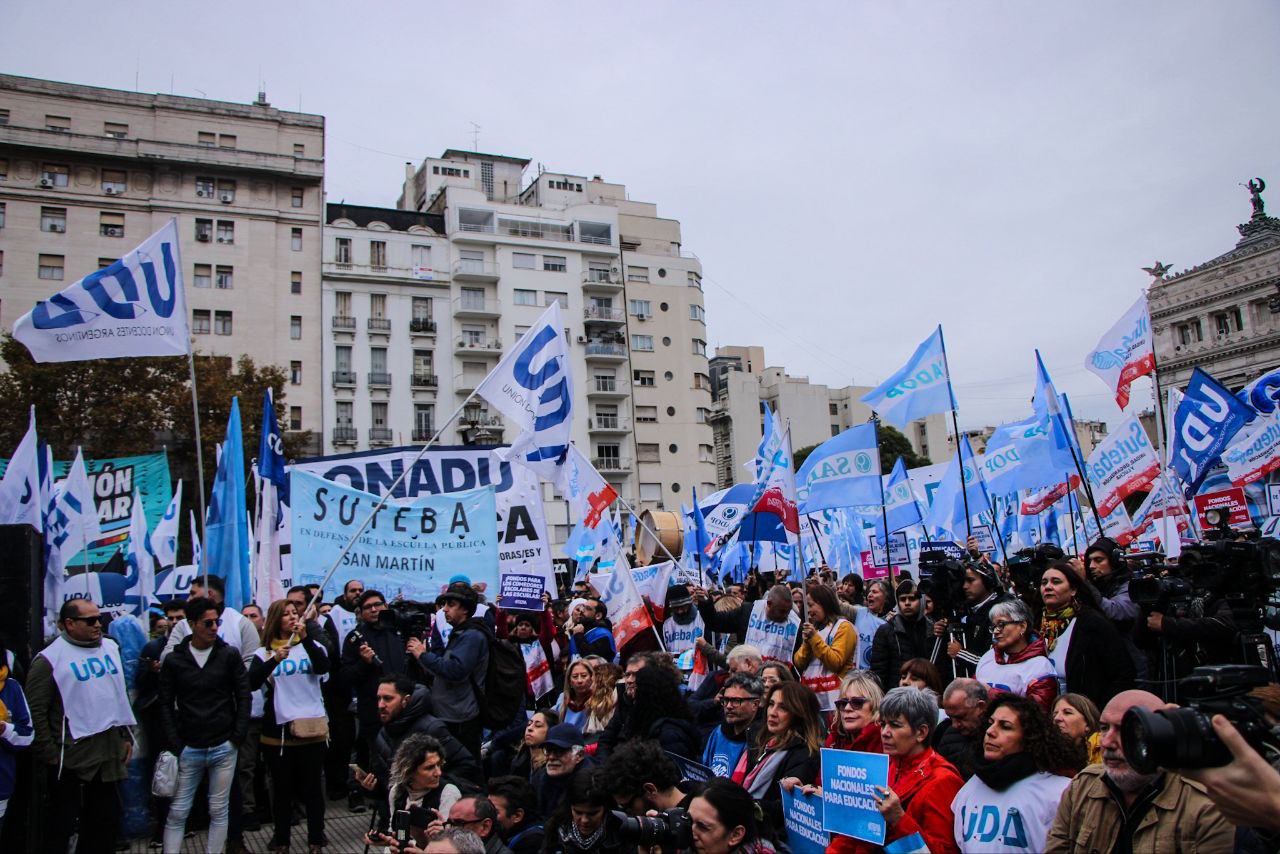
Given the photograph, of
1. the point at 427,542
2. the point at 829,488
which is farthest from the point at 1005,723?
the point at 829,488

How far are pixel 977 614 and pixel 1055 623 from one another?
2.24 ft

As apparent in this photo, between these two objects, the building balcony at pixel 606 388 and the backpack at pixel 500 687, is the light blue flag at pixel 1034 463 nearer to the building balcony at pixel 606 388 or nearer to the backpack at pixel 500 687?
the backpack at pixel 500 687

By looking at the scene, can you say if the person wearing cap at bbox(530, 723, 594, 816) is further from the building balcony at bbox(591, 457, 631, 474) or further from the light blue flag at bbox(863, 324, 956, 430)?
the building balcony at bbox(591, 457, 631, 474)

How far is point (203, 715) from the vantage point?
681 cm

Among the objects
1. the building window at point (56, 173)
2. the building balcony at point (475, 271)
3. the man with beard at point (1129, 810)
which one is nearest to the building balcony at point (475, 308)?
the building balcony at point (475, 271)

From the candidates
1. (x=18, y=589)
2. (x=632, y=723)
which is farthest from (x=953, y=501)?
(x=18, y=589)

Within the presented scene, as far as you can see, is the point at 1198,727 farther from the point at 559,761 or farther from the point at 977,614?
the point at 977,614

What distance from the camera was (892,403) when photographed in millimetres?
12156

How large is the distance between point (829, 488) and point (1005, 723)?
953 cm

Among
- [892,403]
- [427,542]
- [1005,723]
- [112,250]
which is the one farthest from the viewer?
[112,250]

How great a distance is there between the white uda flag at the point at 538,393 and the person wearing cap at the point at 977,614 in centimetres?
427

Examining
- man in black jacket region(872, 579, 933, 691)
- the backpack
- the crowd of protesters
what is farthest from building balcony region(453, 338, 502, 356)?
man in black jacket region(872, 579, 933, 691)

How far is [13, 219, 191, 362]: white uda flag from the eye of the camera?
870 centimetres

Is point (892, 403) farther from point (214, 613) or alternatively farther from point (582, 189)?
point (582, 189)
